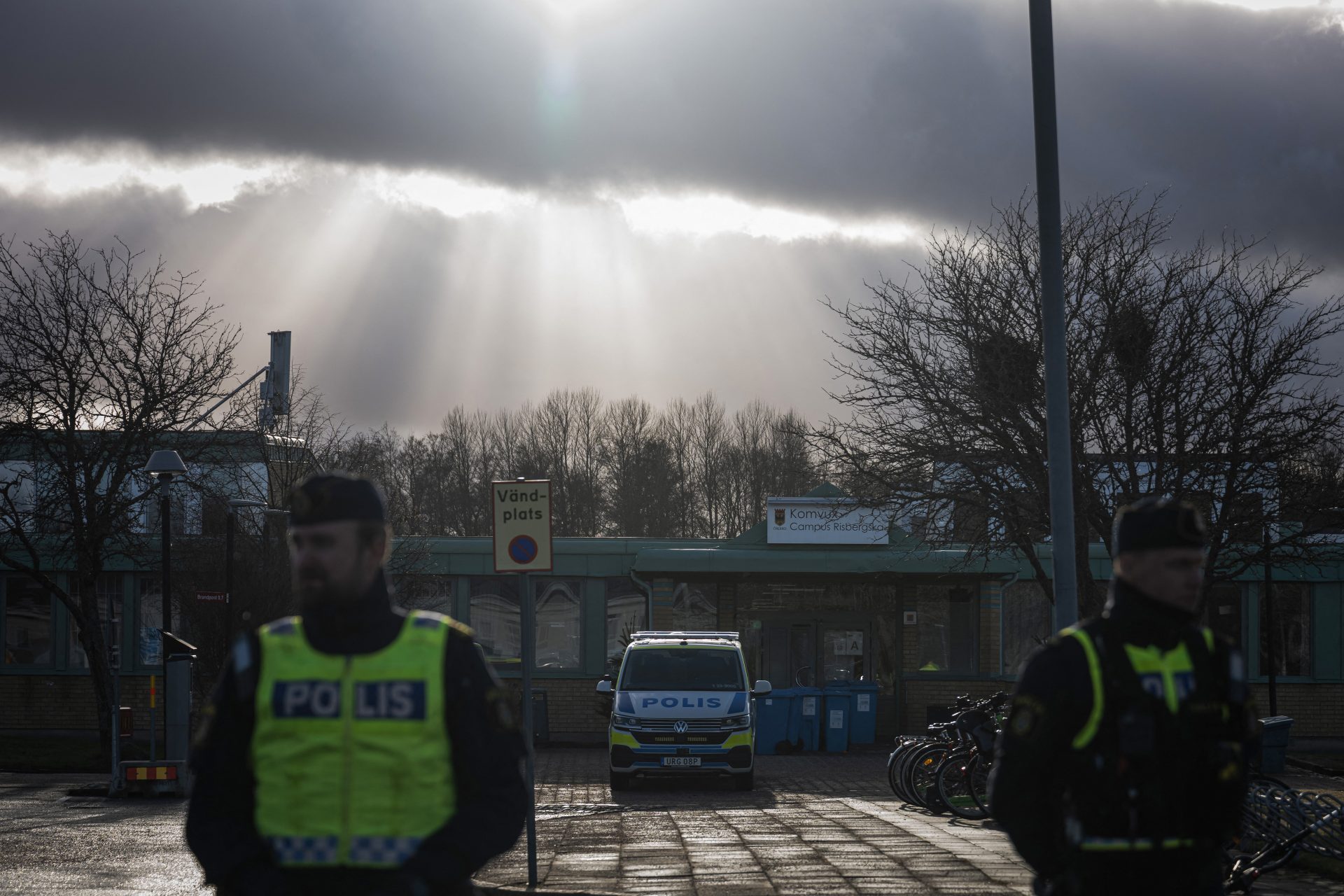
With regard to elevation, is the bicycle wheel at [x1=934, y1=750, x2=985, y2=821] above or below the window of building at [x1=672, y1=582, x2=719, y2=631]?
below

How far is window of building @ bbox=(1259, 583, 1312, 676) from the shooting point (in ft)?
108

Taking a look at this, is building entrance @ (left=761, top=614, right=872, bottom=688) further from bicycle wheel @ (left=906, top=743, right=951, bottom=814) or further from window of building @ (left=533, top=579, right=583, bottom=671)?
bicycle wheel @ (left=906, top=743, right=951, bottom=814)

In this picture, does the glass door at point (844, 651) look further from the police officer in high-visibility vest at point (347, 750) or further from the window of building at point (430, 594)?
the police officer in high-visibility vest at point (347, 750)

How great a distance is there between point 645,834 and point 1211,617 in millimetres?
22519

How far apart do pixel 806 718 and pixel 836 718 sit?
55cm

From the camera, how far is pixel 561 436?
6738 centimetres

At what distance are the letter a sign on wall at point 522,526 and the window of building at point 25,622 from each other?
991 inches

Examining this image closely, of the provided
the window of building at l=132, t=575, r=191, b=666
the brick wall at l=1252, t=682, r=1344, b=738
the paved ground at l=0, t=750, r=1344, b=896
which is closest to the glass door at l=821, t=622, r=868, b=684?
the brick wall at l=1252, t=682, r=1344, b=738

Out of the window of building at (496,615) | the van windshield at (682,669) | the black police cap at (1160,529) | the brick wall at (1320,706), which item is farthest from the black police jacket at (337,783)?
the brick wall at (1320,706)

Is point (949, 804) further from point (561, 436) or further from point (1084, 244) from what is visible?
point (561, 436)

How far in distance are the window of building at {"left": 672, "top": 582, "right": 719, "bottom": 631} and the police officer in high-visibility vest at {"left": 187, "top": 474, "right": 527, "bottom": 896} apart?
28329 mm

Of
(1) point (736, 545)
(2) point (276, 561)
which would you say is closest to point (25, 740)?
(2) point (276, 561)

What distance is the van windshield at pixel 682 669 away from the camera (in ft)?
68.8

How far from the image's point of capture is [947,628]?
32.1m
